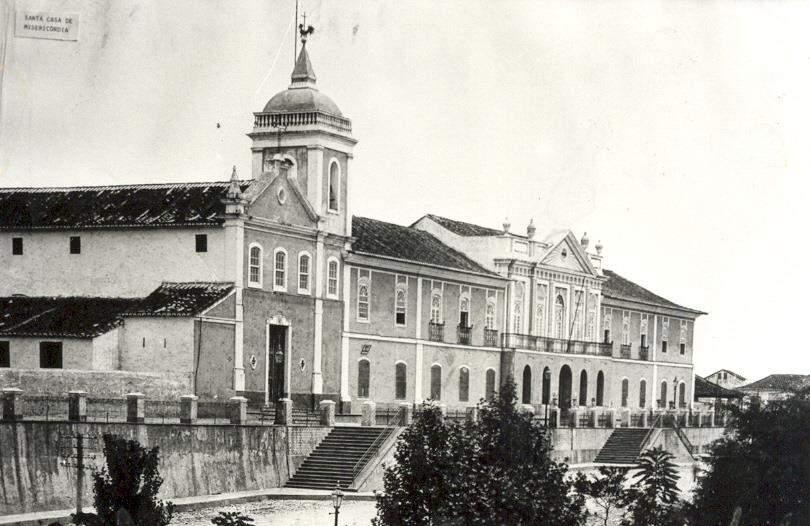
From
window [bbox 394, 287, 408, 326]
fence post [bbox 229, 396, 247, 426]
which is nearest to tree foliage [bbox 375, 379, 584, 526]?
fence post [bbox 229, 396, 247, 426]

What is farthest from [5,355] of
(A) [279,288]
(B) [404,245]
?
(B) [404,245]

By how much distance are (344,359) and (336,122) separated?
6.90m

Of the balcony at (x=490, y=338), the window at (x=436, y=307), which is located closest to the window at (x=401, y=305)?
the window at (x=436, y=307)

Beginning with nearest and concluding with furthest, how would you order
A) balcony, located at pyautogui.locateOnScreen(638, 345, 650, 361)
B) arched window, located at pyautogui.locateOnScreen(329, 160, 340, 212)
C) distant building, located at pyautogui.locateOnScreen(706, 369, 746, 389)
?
arched window, located at pyautogui.locateOnScreen(329, 160, 340, 212) < balcony, located at pyautogui.locateOnScreen(638, 345, 650, 361) < distant building, located at pyautogui.locateOnScreen(706, 369, 746, 389)

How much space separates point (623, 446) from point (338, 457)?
1839 centimetres

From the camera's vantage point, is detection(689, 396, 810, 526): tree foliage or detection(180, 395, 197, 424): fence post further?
detection(180, 395, 197, 424): fence post

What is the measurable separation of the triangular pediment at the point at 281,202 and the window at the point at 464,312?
33.4 feet

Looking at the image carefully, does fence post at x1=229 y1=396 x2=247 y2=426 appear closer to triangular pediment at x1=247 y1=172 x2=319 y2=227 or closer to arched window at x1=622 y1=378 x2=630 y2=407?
triangular pediment at x1=247 y1=172 x2=319 y2=227

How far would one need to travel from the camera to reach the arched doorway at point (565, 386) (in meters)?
64.3

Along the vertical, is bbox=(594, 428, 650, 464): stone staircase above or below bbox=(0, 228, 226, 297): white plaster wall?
below

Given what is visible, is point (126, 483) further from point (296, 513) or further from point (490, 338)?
point (490, 338)

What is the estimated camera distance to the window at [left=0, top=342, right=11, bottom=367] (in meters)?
42.8

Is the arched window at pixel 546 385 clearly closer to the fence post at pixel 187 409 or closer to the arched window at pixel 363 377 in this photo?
the arched window at pixel 363 377

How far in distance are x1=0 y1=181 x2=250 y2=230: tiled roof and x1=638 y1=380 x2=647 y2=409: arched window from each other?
96.2ft
